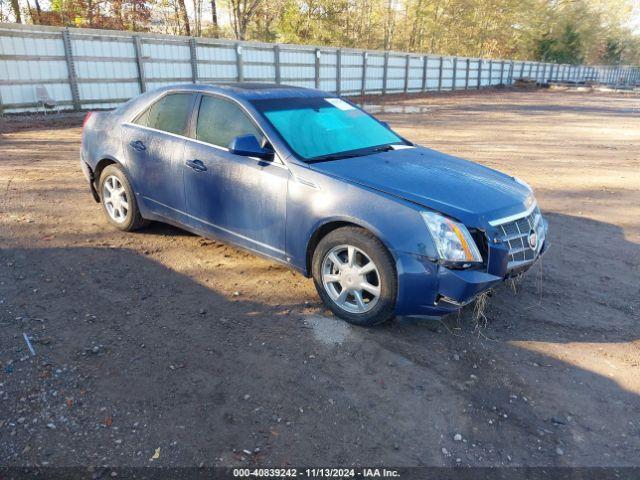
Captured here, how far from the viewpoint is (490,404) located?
112 inches

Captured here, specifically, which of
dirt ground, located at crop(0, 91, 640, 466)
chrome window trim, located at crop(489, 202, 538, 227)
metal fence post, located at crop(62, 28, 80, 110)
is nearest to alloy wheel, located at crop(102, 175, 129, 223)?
dirt ground, located at crop(0, 91, 640, 466)

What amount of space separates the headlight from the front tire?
1.13 feet

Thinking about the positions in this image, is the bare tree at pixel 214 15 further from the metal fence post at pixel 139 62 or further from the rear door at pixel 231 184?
the rear door at pixel 231 184

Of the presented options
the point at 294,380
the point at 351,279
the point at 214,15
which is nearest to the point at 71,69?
the point at 351,279

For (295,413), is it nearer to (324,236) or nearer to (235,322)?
(235,322)

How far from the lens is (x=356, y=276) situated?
350cm

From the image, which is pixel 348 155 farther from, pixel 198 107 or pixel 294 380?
pixel 294 380

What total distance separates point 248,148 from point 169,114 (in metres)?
1.33

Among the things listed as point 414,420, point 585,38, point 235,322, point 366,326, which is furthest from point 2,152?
point 585,38

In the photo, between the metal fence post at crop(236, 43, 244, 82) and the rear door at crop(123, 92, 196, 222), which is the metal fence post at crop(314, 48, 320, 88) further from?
the rear door at crop(123, 92, 196, 222)

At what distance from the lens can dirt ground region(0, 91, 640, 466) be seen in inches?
98.4

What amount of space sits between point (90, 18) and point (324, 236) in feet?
112

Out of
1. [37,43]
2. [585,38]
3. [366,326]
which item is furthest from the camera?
[585,38]

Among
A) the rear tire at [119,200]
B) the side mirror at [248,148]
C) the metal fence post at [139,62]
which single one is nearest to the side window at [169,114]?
the rear tire at [119,200]
